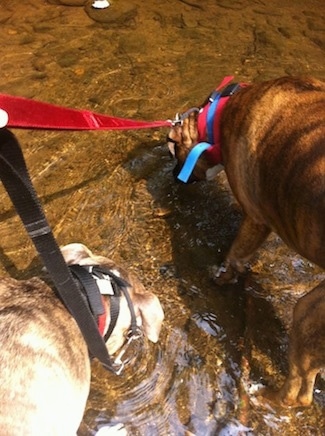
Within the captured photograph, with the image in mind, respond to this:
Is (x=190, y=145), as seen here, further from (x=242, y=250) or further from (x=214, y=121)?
(x=242, y=250)

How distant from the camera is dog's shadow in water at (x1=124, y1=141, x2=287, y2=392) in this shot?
4.04 meters

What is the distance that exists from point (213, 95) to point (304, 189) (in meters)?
1.35

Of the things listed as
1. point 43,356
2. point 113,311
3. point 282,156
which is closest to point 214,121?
point 282,156

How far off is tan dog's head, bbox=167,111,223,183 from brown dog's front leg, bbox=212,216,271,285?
52cm

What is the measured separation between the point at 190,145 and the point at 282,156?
1081mm

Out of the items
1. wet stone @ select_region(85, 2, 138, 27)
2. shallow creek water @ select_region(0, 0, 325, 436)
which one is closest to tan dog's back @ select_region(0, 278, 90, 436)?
shallow creek water @ select_region(0, 0, 325, 436)

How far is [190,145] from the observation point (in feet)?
14.6

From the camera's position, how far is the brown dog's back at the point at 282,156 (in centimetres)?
330

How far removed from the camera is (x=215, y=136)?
421 centimetres

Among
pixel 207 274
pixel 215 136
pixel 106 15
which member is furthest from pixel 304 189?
pixel 106 15

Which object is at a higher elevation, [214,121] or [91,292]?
[214,121]

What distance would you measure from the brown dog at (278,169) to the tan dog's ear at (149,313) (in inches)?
30.2

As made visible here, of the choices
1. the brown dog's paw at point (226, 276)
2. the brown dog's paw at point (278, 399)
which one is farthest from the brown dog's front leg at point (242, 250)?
the brown dog's paw at point (278, 399)

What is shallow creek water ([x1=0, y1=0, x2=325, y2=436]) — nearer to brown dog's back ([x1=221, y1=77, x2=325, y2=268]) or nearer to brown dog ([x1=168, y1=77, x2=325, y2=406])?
brown dog ([x1=168, y1=77, x2=325, y2=406])
